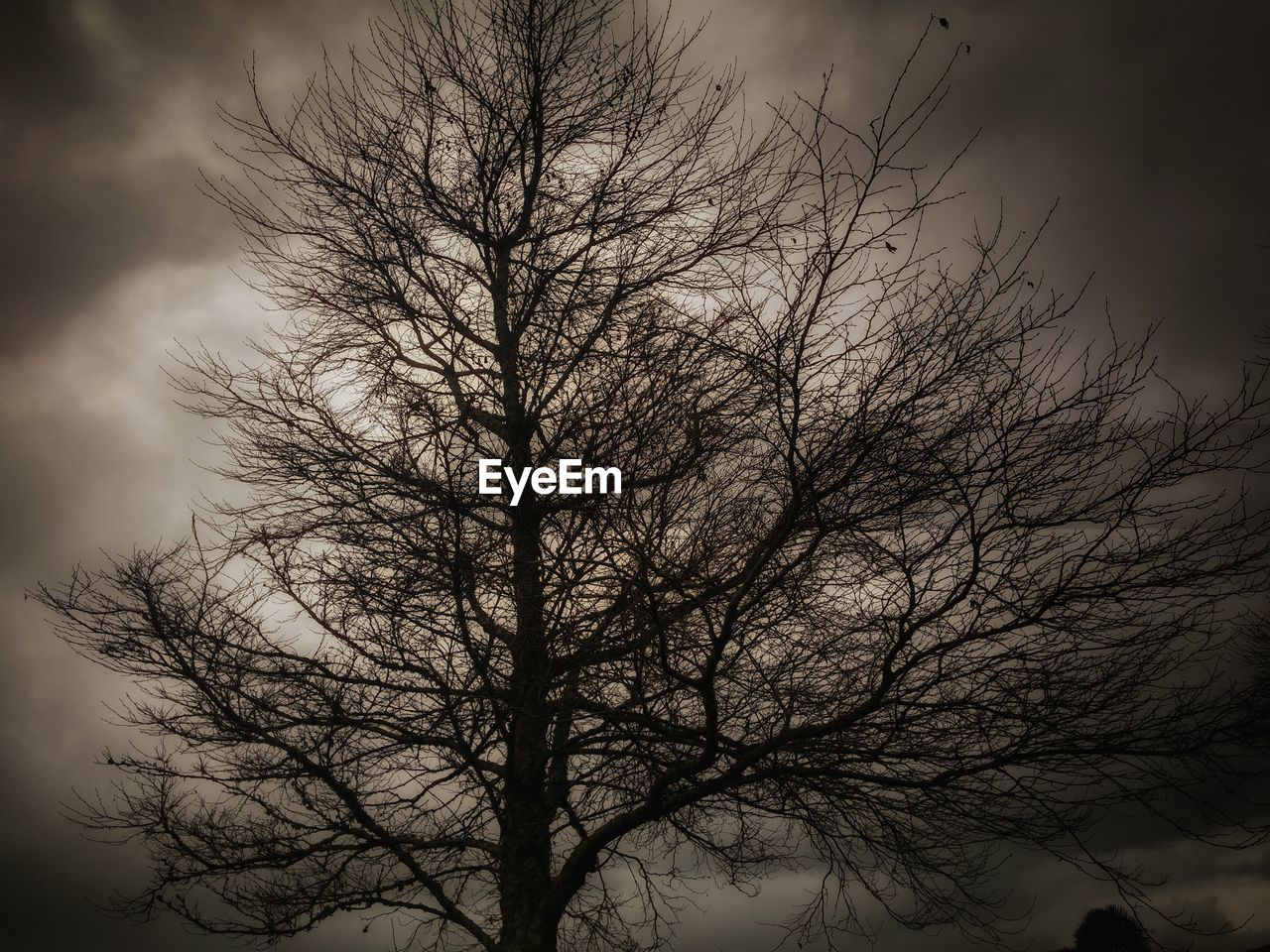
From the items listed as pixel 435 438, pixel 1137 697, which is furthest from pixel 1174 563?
pixel 435 438

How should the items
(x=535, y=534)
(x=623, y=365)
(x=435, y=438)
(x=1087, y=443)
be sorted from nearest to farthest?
(x=435, y=438) < (x=623, y=365) < (x=1087, y=443) < (x=535, y=534)

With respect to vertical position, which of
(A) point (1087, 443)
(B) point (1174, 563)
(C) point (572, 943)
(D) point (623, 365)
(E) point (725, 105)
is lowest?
(C) point (572, 943)

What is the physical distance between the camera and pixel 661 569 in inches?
132

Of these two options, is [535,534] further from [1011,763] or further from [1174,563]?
[1174,563]

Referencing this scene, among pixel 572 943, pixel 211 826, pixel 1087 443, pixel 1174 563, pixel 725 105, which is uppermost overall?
pixel 725 105

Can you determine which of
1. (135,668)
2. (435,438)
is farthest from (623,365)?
(135,668)

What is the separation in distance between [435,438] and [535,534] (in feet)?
3.60

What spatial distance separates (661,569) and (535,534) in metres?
1.07

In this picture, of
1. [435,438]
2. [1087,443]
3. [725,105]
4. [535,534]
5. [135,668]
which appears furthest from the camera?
[725,105]

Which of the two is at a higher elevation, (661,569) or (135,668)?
(135,668)

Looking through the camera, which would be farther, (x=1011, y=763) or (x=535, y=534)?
(x=535, y=534)

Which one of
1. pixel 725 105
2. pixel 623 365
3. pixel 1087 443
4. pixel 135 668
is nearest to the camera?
pixel 623 365

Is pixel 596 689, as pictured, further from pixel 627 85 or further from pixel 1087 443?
pixel 627 85

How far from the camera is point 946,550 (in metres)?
3.73
